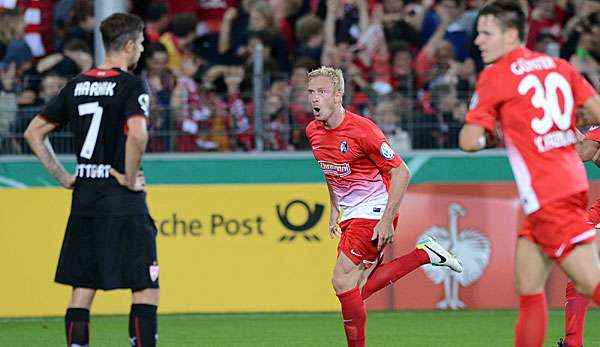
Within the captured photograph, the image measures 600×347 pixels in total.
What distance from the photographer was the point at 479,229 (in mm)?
11758

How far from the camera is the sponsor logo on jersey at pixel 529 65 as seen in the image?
231 inches

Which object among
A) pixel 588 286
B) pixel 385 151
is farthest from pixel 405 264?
pixel 588 286

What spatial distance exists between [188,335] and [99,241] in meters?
3.48

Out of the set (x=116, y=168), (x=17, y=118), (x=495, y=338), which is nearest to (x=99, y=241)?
(x=116, y=168)

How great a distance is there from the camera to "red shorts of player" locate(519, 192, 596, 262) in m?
5.84

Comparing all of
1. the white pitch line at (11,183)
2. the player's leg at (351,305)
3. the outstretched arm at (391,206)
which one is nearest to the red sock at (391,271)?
the player's leg at (351,305)

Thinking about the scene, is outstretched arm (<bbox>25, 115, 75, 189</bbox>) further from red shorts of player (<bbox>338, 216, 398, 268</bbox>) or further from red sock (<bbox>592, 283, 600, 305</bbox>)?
red sock (<bbox>592, 283, 600, 305</bbox>)

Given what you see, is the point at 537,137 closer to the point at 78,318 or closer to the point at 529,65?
the point at 529,65

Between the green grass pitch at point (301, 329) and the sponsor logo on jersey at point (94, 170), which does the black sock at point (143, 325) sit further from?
the green grass pitch at point (301, 329)

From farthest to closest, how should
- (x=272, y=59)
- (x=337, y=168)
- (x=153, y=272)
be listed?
(x=272, y=59) → (x=337, y=168) → (x=153, y=272)

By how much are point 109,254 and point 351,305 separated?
1.87m

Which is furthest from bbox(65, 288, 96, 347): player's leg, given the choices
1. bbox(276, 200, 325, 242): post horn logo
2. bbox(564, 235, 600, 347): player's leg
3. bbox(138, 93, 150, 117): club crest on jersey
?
bbox(276, 200, 325, 242): post horn logo

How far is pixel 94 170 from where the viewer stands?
6.66 meters

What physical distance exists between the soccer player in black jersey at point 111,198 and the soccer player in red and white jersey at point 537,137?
1.96 meters
